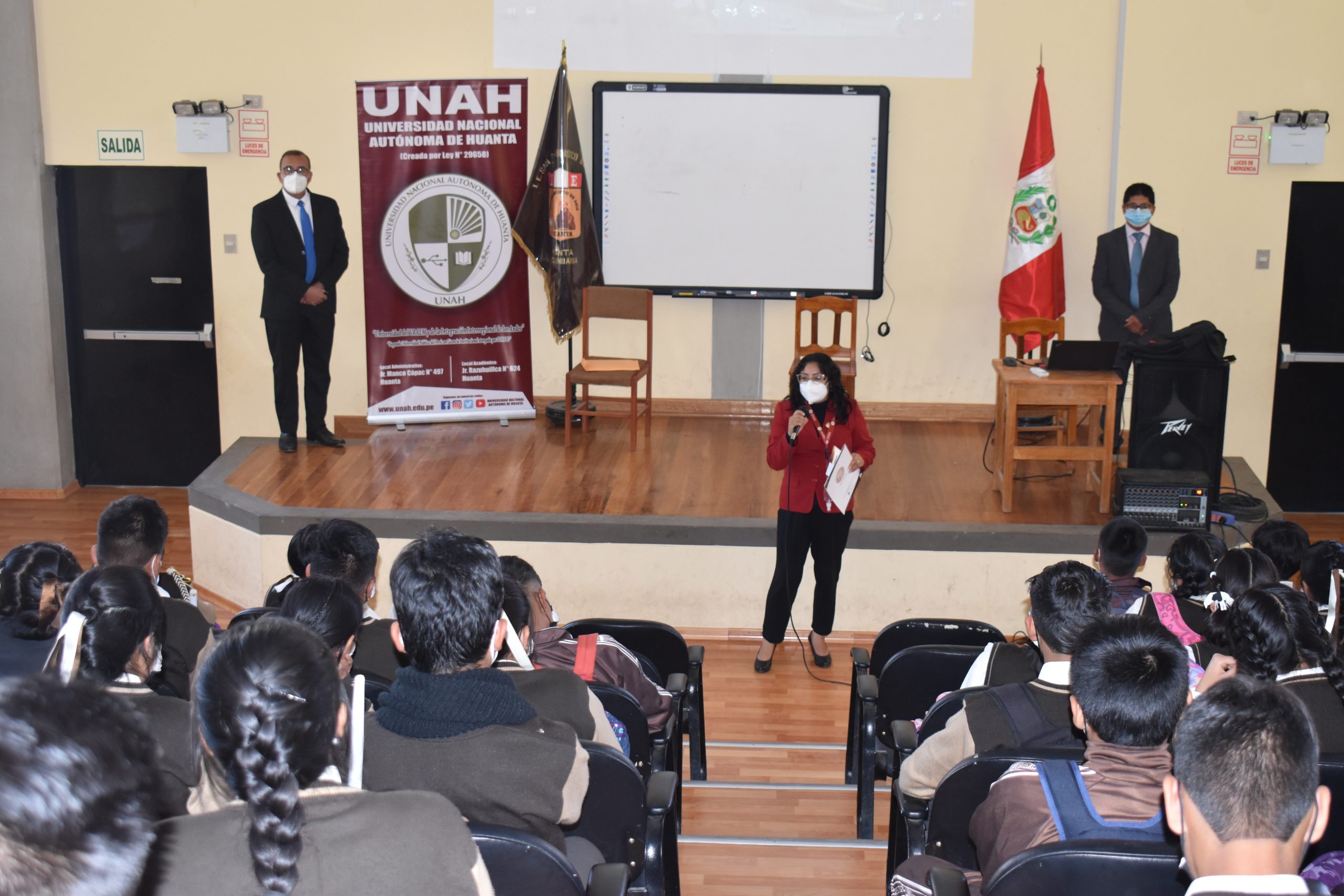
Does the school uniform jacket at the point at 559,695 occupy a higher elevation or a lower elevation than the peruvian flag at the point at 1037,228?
lower

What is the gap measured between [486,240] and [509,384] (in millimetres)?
889

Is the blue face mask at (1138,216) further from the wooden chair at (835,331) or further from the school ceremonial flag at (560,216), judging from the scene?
the school ceremonial flag at (560,216)

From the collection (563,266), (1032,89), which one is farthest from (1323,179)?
(563,266)

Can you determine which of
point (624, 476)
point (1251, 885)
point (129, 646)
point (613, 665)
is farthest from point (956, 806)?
point (624, 476)

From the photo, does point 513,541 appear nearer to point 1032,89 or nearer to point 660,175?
point 660,175

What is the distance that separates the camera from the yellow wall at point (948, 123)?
7.07 m

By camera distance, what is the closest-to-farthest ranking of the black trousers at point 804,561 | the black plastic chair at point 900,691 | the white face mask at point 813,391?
the black plastic chair at point 900,691, the white face mask at point 813,391, the black trousers at point 804,561

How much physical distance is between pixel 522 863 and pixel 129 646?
98 centimetres

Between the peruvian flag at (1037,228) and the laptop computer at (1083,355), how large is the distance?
4.70 feet

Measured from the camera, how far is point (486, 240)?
7227 millimetres

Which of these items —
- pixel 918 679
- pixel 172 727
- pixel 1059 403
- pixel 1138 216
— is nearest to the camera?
pixel 172 727

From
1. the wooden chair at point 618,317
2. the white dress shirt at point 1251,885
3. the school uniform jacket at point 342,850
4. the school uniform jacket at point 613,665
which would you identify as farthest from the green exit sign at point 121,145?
the white dress shirt at point 1251,885

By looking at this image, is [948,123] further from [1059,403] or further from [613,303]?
[1059,403]

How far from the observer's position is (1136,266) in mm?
6445
